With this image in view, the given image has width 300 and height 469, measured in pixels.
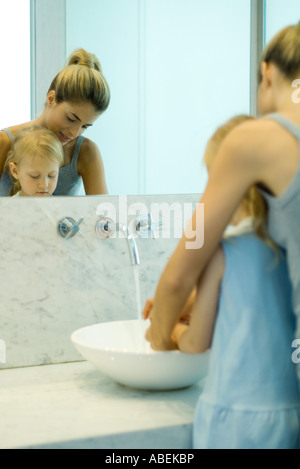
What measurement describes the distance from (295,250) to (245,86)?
103cm

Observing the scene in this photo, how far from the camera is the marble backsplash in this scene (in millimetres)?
1635

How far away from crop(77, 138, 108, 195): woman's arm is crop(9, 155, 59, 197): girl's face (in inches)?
3.4

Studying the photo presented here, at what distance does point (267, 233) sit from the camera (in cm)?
114

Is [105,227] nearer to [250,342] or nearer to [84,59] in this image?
[84,59]

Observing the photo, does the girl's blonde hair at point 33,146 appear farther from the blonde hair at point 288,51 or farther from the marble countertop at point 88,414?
the blonde hair at point 288,51

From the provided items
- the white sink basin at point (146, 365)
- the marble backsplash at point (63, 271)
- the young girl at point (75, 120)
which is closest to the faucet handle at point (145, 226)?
the marble backsplash at point (63, 271)

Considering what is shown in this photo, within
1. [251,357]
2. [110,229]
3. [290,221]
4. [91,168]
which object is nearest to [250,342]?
[251,357]

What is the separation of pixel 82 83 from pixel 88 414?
902mm

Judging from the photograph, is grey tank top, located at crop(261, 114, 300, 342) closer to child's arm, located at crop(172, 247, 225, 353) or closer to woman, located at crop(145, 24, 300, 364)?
woman, located at crop(145, 24, 300, 364)

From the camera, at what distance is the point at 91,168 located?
5.67 feet

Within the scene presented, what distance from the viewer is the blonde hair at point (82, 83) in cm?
166

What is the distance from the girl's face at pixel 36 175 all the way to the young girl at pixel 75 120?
0.02 metres
